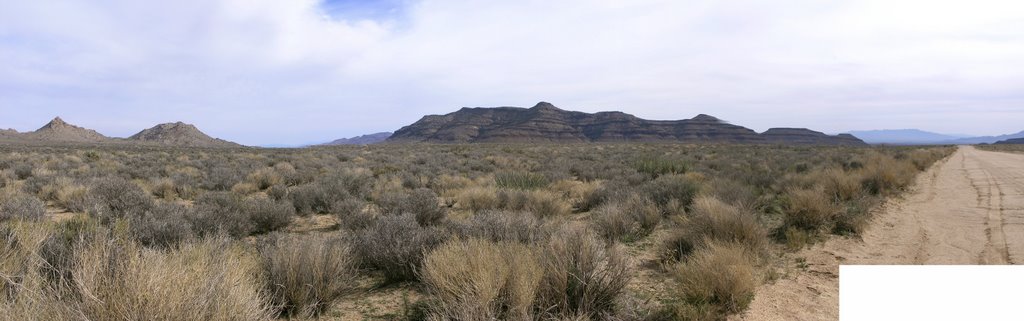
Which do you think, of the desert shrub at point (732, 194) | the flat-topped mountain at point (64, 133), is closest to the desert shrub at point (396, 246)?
the desert shrub at point (732, 194)

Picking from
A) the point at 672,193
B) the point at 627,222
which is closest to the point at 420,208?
the point at 627,222

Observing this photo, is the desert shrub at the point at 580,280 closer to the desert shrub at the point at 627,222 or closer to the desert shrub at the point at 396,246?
the desert shrub at the point at 396,246

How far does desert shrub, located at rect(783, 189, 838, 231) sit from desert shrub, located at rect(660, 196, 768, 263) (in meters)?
1.75

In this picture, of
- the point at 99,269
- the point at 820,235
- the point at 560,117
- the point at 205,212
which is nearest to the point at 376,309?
the point at 99,269

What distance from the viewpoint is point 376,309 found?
4.08 meters

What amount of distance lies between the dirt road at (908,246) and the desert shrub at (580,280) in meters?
1.15

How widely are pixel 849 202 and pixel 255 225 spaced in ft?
37.2

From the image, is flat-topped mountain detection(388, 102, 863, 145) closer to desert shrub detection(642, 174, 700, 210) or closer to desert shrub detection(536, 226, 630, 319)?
desert shrub detection(642, 174, 700, 210)

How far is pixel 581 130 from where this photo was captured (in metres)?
136

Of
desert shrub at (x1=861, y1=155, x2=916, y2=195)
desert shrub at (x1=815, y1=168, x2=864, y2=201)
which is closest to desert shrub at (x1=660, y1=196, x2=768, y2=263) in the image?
desert shrub at (x1=815, y1=168, x2=864, y2=201)

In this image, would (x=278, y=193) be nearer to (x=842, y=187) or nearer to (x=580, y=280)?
(x=580, y=280)

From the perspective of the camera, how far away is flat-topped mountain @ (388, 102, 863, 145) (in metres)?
123

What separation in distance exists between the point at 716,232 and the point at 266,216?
21.8 feet

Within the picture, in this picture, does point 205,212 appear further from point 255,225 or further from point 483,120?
point 483,120
